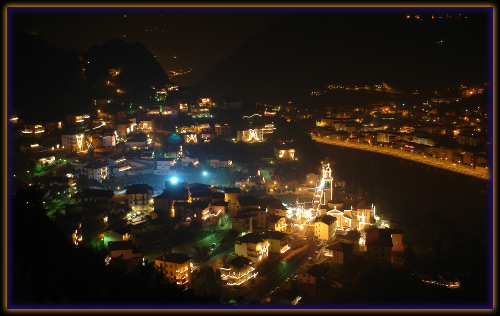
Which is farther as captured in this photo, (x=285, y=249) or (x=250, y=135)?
(x=250, y=135)

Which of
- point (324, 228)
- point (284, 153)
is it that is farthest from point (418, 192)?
point (324, 228)

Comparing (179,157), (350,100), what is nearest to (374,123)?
(350,100)

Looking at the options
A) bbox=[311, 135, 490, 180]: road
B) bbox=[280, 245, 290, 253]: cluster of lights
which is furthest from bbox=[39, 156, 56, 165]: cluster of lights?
bbox=[311, 135, 490, 180]: road

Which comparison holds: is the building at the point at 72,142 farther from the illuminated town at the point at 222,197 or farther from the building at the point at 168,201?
the building at the point at 168,201

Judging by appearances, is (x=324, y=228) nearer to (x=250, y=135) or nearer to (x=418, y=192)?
(x=418, y=192)

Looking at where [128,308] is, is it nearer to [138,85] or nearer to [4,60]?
[4,60]

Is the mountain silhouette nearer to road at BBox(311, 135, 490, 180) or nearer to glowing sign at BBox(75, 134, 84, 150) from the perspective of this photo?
road at BBox(311, 135, 490, 180)

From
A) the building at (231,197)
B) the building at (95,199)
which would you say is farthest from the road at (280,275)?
the building at (95,199)
